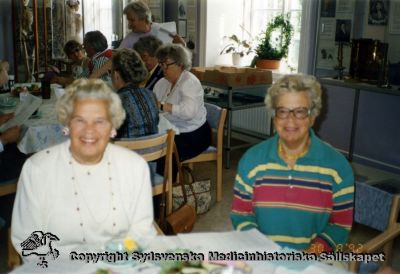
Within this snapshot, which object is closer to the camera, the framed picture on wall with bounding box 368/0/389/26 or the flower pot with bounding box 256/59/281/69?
the framed picture on wall with bounding box 368/0/389/26

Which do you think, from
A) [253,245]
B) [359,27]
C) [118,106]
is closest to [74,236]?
[118,106]

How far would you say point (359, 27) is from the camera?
4.02 metres

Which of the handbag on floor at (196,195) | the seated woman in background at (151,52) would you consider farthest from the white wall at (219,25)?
the handbag on floor at (196,195)

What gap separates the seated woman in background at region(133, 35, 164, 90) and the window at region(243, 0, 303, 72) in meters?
1.91

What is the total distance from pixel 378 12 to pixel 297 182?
267 cm

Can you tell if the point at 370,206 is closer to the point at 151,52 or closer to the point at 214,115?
the point at 214,115

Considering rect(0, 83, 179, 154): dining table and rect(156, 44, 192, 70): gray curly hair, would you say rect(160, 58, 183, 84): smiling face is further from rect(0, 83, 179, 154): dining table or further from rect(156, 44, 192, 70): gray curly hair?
rect(0, 83, 179, 154): dining table

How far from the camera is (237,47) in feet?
18.5

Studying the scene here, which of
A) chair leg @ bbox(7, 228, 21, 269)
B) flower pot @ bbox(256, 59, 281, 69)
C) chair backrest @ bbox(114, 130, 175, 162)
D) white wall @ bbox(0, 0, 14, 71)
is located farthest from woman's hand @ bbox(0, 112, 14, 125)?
A: white wall @ bbox(0, 0, 14, 71)

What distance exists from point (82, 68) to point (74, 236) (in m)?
3.28

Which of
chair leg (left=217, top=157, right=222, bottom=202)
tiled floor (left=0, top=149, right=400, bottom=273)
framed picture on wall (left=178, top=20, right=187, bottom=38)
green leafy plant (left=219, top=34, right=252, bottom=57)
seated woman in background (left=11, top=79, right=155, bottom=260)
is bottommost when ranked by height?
tiled floor (left=0, top=149, right=400, bottom=273)

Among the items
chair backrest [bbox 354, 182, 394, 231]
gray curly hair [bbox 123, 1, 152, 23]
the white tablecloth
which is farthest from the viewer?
gray curly hair [bbox 123, 1, 152, 23]

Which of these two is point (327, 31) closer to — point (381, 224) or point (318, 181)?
point (381, 224)

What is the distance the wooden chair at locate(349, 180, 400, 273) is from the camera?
5.47 ft
